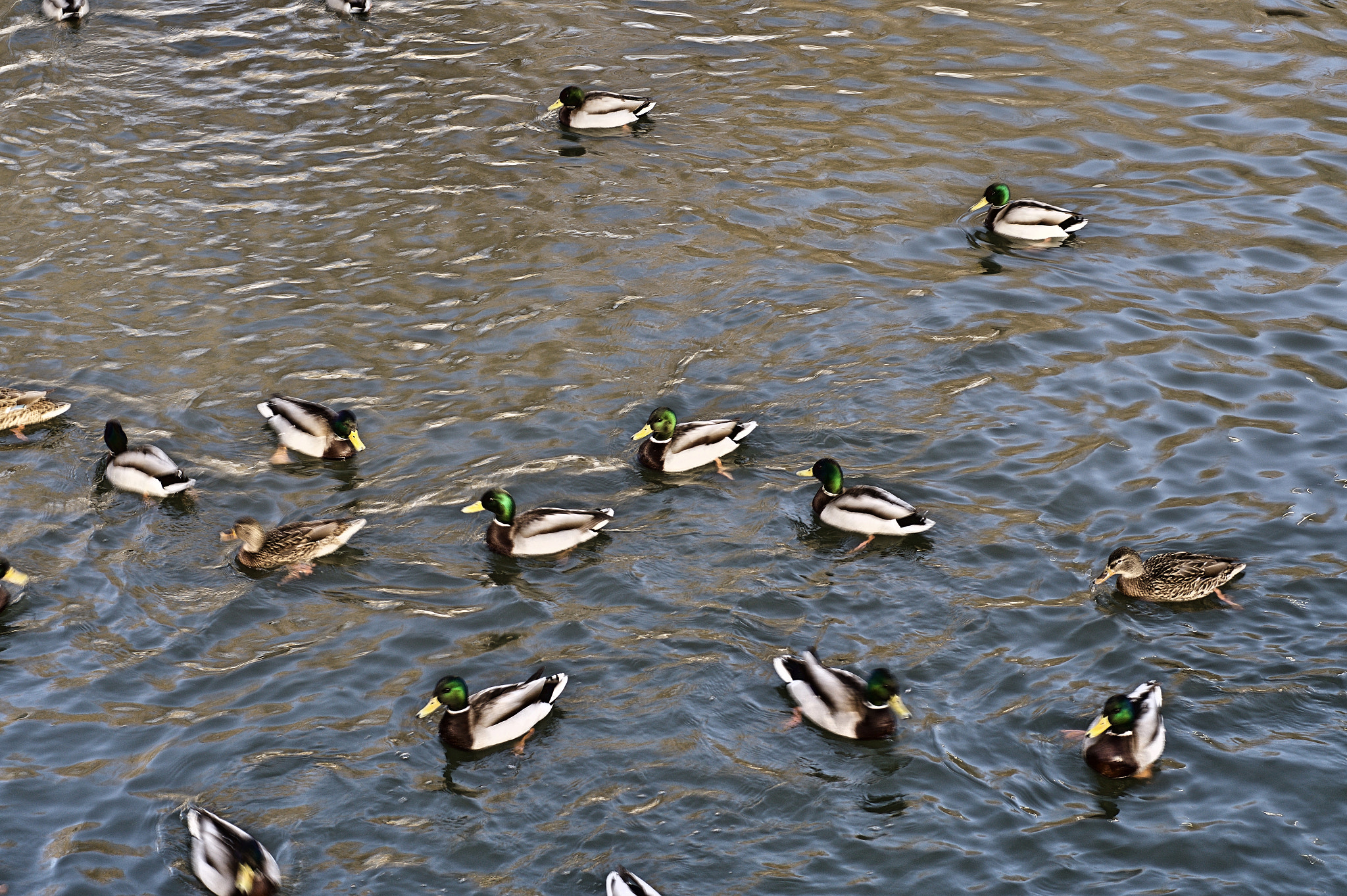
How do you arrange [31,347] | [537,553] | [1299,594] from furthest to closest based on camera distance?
[31,347], [537,553], [1299,594]

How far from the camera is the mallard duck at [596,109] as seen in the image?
55.2 ft

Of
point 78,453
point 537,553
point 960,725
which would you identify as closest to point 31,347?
point 78,453

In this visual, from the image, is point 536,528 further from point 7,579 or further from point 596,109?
point 596,109

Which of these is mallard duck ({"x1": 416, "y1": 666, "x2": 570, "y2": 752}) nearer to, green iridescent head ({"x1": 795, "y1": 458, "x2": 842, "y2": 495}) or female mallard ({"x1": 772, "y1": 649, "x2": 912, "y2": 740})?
female mallard ({"x1": 772, "y1": 649, "x2": 912, "y2": 740})

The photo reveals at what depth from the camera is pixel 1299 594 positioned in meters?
10.1

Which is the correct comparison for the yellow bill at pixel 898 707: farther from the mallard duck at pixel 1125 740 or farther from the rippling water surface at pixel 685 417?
the mallard duck at pixel 1125 740

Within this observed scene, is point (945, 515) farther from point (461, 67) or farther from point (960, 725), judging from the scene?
point (461, 67)

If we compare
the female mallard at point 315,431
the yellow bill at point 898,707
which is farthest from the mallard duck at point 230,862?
the female mallard at point 315,431

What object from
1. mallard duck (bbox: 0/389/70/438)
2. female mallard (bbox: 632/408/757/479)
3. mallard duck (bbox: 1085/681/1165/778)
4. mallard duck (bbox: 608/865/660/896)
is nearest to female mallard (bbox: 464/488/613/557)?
female mallard (bbox: 632/408/757/479)

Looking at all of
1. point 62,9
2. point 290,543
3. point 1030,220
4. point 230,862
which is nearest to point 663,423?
point 290,543

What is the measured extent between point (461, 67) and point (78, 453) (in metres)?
8.68

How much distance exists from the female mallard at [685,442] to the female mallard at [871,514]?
1.16m

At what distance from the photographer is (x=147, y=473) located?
439 inches

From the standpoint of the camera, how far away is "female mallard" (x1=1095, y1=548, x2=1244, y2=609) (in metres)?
9.84
